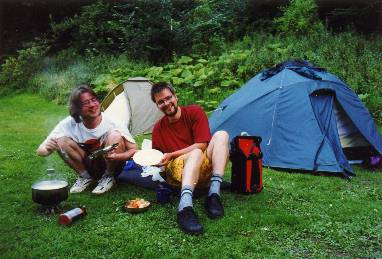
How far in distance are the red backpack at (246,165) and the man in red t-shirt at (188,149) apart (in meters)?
0.34

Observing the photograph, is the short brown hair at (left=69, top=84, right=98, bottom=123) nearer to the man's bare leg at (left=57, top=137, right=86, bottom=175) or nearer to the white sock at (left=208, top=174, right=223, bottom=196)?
the man's bare leg at (left=57, top=137, right=86, bottom=175)

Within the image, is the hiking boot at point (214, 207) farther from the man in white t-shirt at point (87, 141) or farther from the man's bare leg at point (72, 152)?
the man's bare leg at point (72, 152)

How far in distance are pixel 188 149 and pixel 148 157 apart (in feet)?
1.30

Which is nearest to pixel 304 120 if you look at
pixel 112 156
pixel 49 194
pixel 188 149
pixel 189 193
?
pixel 188 149

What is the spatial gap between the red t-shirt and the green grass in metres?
0.57

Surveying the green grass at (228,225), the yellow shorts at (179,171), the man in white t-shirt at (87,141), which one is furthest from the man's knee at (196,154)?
the man in white t-shirt at (87,141)

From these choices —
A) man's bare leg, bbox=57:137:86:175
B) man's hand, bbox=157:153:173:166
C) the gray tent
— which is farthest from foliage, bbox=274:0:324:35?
man's bare leg, bbox=57:137:86:175

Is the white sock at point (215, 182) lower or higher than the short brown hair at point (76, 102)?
lower

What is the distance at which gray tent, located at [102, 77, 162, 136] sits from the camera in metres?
8.04

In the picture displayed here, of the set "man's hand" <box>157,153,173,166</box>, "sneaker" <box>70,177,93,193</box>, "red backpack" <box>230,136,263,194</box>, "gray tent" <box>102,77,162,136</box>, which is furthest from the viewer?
"gray tent" <box>102,77,162,136</box>

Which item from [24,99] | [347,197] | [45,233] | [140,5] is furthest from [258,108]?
[24,99]

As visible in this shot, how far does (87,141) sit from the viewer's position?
4559 millimetres

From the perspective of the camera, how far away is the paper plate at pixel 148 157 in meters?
4.04

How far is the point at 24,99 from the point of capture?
12820 mm
